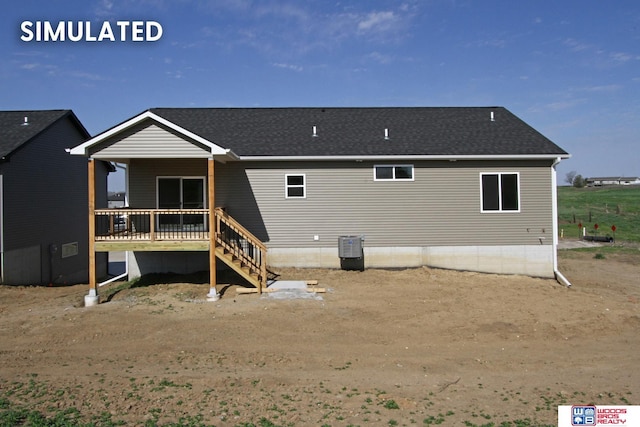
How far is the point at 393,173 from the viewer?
15.4m

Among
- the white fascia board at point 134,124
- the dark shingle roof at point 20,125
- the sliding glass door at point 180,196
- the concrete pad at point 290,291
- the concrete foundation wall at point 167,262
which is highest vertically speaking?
the dark shingle roof at point 20,125

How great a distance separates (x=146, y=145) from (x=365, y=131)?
7.88 meters

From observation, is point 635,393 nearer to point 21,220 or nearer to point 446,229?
point 446,229

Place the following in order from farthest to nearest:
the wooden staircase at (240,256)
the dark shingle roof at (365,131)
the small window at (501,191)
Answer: the small window at (501,191) < the dark shingle roof at (365,131) < the wooden staircase at (240,256)

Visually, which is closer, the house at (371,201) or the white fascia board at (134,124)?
the white fascia board at (134,124)

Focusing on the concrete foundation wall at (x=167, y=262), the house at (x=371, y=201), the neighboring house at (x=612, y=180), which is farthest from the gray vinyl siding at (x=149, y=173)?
the neighboring house at (x=612, y=180)

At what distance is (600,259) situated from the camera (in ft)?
66.9

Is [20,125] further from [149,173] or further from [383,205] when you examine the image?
[383,205]

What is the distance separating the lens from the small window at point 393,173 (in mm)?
15336

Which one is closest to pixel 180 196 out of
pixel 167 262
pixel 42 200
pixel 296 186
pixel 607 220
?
pixel 167 262

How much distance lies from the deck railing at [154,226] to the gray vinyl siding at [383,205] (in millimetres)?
1096

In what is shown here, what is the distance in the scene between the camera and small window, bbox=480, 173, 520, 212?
15.4 m

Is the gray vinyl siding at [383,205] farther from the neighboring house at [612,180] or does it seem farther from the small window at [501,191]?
the neighboring house at [612,180]

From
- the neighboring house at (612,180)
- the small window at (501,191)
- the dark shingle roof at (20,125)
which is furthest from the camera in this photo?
the neighboring house at (612,180)
